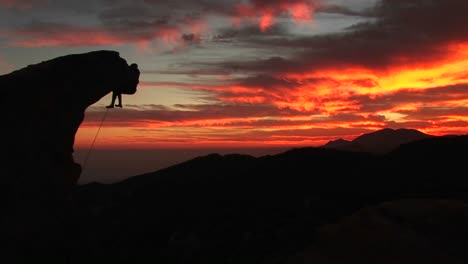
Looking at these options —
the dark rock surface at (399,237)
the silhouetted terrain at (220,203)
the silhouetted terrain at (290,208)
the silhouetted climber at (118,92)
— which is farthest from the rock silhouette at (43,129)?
the dark rock surface at (399,237)

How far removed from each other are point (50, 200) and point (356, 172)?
133 metres

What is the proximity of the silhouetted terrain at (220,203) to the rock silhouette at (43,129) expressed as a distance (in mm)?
75

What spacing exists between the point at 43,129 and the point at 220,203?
120 metres

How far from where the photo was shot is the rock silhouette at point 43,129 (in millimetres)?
27922

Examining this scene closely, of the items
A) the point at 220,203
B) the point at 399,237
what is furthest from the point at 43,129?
the point at 220,203

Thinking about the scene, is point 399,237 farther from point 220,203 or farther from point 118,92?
point 220,203

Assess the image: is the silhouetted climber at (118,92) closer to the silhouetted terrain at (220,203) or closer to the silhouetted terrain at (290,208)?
the silhouetted terrain at (220,203)

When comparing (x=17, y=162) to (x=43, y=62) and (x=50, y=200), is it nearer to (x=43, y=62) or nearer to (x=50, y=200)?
(x=50, y=200)

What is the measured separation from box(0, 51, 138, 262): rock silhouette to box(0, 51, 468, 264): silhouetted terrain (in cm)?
8

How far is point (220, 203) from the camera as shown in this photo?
484 feet

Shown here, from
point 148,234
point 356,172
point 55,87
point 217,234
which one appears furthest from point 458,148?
point 55,87

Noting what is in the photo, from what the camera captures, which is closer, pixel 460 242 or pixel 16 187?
pixel 16 187

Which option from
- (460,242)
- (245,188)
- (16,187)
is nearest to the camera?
(16,187)

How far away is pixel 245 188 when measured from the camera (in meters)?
157
